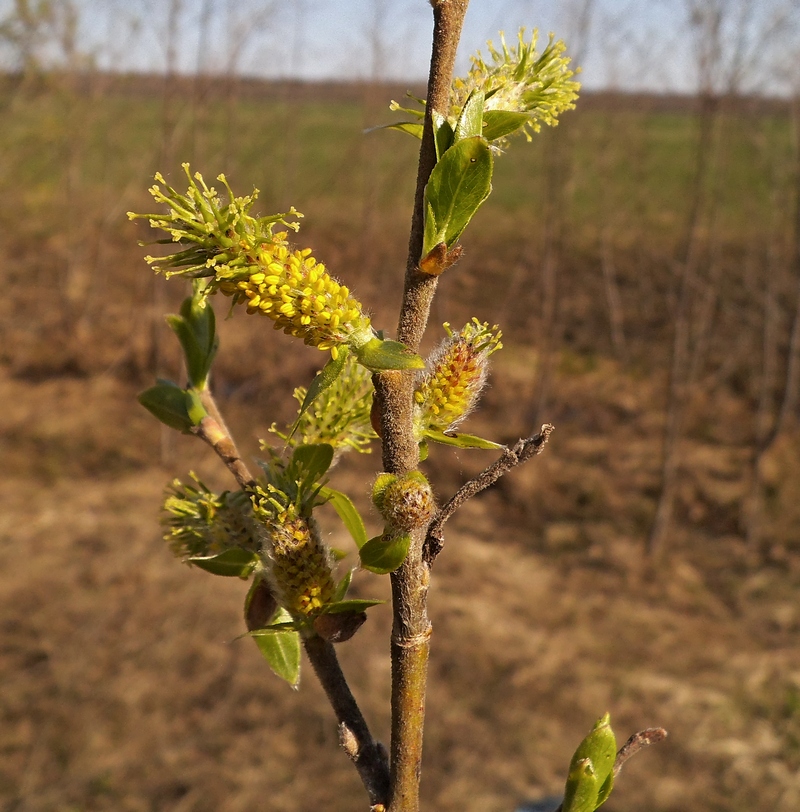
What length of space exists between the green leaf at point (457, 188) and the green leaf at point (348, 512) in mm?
218

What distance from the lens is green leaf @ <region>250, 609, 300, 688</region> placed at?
0.63 meters

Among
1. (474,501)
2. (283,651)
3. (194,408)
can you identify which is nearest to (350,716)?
(283,651)

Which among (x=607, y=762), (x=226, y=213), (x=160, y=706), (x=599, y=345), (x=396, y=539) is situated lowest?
(x=160, y=706)

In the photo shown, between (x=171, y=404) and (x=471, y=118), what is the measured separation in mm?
350

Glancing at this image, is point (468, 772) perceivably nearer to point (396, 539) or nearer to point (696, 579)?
point (696, 579)

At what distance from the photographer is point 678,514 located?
21.7 ft

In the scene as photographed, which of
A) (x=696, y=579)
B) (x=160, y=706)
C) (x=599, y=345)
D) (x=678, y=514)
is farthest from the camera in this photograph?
(x=599, y=345)

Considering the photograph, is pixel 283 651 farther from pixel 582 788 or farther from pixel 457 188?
pixel 457 188

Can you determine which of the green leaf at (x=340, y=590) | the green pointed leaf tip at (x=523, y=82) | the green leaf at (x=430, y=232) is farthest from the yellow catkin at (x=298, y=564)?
the green pointed leaf tip at (x=523, y=82)

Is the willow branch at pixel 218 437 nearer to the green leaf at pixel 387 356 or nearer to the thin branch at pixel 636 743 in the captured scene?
the green leaf at pixel 387 356

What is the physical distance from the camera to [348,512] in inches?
26.0

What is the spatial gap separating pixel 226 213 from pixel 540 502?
6.57 meters

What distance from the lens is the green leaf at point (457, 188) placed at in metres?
0.47

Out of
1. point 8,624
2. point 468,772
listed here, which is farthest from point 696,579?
point 8,624
